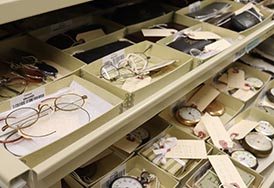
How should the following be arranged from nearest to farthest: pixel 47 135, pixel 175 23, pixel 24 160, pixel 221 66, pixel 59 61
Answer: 1. pixel 24 160
2. pixel 47 135
3. pixel 59 61
4. pixel 221 66
5. pixel 175 23

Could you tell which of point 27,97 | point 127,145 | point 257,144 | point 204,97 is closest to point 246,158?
point 257,144

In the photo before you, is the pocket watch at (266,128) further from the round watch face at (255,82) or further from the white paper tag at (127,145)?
the white paper tag at (127,145)

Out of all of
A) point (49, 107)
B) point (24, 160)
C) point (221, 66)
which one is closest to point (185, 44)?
point (221, 66)

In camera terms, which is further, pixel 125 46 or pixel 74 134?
pixel 125 46

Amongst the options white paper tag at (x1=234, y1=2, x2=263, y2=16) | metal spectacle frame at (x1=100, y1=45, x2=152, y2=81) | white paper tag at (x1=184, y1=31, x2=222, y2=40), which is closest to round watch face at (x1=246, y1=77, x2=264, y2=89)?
white paper tag at (x1=234, y1=2, x2=263, y2=16)

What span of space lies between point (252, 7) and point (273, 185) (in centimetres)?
67

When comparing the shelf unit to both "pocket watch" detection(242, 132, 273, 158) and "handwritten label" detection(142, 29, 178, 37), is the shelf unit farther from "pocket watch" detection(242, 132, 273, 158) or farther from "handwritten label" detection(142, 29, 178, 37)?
"pocket watch" detection(242, 132, 273, 158)

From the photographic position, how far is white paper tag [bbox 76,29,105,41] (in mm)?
1106

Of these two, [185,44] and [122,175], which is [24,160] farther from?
[185,44]

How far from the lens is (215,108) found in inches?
55.3

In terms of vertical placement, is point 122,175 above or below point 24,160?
below

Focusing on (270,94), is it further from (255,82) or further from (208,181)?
(208,181)

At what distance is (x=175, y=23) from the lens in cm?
129

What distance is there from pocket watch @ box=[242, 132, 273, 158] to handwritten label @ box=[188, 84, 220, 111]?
0.20 meters
